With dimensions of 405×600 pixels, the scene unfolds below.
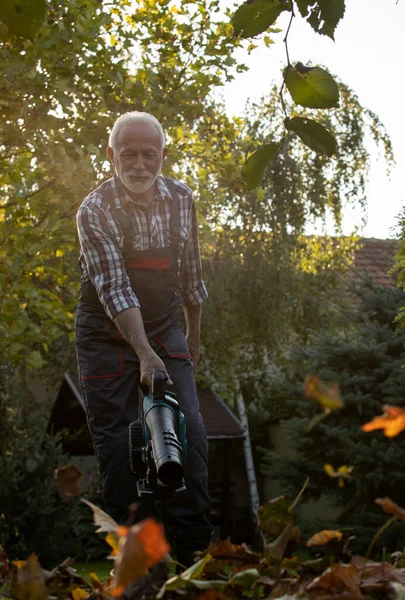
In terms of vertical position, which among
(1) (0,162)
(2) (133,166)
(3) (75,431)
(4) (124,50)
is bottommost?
(3) (75,431)

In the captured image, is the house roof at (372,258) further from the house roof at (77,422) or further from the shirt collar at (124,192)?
the shirt collar at (124,192)

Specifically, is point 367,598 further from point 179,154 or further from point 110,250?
point 179,154

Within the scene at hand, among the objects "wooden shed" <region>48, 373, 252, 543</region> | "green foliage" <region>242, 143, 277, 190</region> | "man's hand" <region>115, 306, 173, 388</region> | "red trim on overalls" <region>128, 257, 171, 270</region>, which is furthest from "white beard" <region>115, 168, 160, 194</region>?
"wooden shed" <region>48, 373, 252, 543</region>

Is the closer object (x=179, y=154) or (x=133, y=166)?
(x=133, y=166)

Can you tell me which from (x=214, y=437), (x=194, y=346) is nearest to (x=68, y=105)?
(x=194, y=346)

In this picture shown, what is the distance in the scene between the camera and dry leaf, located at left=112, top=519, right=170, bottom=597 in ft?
2.61

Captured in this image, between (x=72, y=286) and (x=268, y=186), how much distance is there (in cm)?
799

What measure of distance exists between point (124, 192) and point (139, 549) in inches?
102

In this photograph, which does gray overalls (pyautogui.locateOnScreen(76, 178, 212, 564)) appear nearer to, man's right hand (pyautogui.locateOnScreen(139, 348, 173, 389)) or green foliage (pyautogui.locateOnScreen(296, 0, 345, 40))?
man's right hand (pyautogui.locateOnScreen(139, 348, 173, 389))

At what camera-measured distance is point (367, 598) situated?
1.00 metres

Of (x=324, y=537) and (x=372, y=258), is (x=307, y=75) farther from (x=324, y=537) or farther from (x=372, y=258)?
(x=372, y=258)

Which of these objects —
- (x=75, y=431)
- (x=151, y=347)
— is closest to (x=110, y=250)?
(x=151, y=347)

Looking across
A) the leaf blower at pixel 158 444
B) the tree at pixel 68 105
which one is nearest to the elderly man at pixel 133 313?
the leaf blower at pixel 158 444

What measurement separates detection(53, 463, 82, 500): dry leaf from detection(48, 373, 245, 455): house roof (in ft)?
45.3
